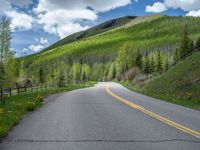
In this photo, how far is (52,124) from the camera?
1027 centimetres

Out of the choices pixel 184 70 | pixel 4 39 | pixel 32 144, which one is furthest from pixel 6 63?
pixel 32 144

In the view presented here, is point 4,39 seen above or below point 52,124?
above

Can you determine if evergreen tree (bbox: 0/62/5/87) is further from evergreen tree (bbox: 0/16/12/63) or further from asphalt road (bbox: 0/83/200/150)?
asphalt road (bbox: 0/83/200/150)

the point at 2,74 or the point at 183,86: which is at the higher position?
the point at 2,74

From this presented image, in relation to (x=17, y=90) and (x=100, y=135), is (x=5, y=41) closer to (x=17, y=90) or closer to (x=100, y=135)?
(x=17, y=90)

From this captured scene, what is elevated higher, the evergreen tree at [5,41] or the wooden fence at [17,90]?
the evergreen tree at [5,41]

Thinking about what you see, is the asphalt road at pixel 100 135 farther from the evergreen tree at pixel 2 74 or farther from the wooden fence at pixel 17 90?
the evergreen tree at pixel 2 74

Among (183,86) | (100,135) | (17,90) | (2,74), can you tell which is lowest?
A: (100,135)

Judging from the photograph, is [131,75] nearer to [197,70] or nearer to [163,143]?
[197,70]

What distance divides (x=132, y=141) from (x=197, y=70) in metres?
21.4

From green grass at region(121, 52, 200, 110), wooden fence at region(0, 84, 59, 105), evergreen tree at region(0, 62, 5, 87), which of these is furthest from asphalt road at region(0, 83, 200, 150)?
evergreen tree at region(0, 62, 5, 87)

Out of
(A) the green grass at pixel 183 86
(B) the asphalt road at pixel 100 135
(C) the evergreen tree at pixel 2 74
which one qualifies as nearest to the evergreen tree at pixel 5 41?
(C) the evergreen tree at pixel 2 74

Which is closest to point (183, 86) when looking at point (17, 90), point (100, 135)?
point (17, 90)

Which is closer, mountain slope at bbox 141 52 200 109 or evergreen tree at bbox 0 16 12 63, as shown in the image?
mountain slope at bbox 141 52 200 109
